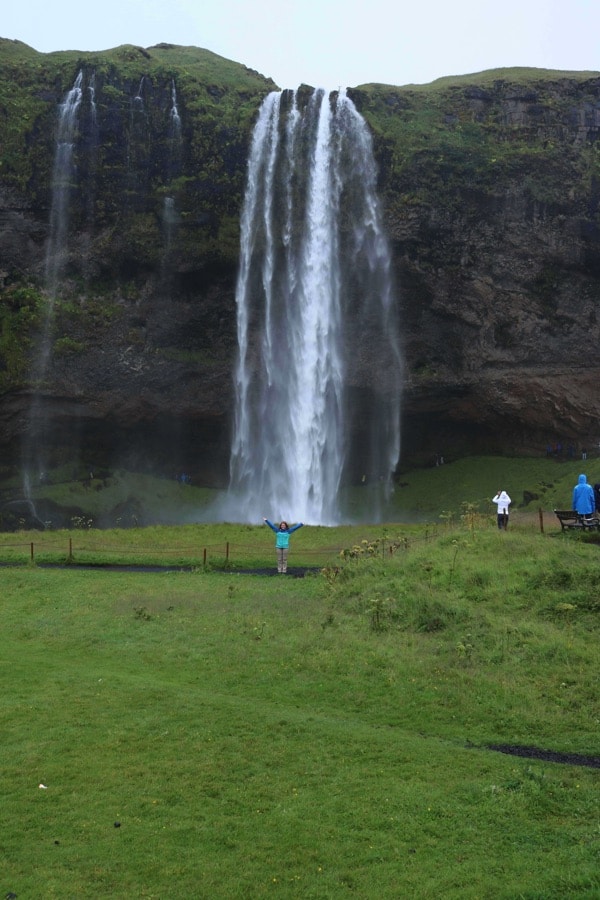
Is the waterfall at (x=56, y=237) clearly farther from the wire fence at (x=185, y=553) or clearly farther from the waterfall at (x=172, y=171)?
the wire fence at (x=185, y=553)

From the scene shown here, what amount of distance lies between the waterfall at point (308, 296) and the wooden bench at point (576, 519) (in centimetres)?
2651

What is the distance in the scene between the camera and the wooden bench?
21.5 m

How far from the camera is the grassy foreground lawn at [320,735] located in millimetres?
8211

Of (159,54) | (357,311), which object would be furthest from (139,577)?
(159,54)

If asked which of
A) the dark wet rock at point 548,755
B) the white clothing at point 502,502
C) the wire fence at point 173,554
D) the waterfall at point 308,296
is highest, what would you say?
the waterfall at point 308,296

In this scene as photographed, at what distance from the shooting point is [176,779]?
10.2 meters

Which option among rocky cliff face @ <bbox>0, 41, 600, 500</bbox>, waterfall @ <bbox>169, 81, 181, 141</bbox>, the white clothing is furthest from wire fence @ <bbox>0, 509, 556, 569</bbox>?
waterfall @ <bbox>169, 81, 181, 141</bbox>

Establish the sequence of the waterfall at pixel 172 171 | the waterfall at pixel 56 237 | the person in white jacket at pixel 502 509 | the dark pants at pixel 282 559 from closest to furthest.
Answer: the person in white jacket at pixel 502 509 < the dark pants at pixel 282 559 < the waterfall at pixel 56 237 < the waterfall at pixel 172 171

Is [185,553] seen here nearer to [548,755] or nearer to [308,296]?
[548,755]

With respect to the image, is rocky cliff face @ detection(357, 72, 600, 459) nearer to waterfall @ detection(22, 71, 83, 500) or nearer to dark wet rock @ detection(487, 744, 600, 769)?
waterfall @ detection(22, 71, 83, 500)

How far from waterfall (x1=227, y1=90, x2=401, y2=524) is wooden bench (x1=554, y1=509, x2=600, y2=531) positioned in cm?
2651

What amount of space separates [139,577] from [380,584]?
9.01m

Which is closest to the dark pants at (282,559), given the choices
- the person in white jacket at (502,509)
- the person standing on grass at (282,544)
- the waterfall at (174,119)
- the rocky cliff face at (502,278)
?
the person standing on grass at (282,544)

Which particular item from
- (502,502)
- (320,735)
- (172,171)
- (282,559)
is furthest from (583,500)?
(172,171)
